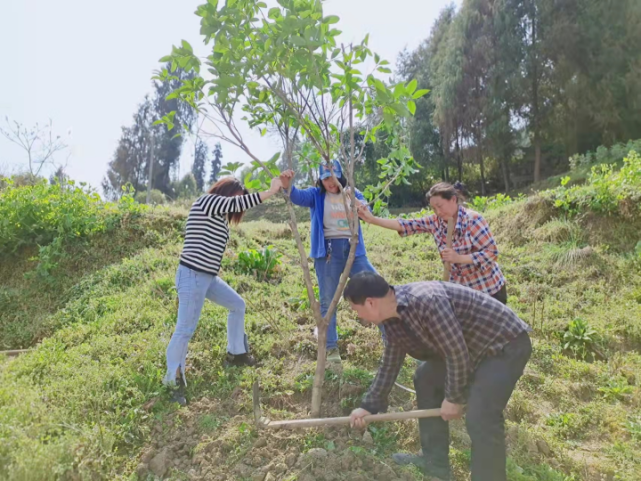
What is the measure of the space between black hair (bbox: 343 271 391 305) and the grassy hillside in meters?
1.03

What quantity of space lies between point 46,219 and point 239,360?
4.84 metres

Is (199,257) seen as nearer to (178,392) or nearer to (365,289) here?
(178,392)

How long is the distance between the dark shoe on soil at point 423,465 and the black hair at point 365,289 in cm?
109

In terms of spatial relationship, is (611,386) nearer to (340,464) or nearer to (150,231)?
(340,464)

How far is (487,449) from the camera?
1.94m

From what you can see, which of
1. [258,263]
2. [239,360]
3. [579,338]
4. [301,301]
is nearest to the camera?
[239,360]

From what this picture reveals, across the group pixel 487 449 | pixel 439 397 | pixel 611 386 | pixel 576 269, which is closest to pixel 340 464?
pixel 439 397

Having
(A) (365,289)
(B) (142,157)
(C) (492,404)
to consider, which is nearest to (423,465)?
(C) (492,404)

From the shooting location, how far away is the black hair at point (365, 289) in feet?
6.22

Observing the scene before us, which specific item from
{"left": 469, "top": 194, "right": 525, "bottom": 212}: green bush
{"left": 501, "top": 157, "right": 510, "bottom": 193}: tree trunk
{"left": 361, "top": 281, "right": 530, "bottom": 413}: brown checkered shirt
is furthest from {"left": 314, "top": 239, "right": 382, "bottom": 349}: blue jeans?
{"left": 501, "top": 157, "right": 510, "bottom": 193}: tree trunk

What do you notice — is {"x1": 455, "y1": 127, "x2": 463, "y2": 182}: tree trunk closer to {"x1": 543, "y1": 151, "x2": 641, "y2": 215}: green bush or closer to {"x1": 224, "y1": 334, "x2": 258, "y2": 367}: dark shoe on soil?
{"x1": 543, "y1": 151, "x2": 641, "y2": 215}: green bush

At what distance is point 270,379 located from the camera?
323 centimetres

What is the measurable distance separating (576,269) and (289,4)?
477cm

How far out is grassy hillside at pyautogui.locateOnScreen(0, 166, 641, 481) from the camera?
8.06 feet
